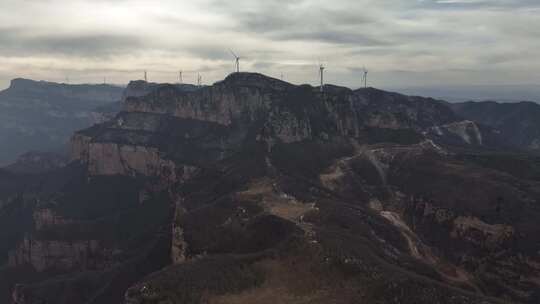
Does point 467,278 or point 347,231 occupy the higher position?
point 347,231

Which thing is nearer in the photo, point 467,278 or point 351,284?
point 351,284

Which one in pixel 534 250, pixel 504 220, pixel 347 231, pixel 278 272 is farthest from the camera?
pixel 504 220

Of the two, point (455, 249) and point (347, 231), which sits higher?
point (347, 231)

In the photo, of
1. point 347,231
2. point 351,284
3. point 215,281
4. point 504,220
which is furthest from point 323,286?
point 504,220

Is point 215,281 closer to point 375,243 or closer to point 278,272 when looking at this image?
point 278,272

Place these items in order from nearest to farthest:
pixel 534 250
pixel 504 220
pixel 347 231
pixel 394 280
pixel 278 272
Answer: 1. pixel 394 280
2. pixel 278 272
3. pixel 347 231
4. pixel 534 250
5. pixel 504 220

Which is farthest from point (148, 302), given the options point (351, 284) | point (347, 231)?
point (347, 231)

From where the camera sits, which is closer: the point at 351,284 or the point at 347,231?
the point at 351,284

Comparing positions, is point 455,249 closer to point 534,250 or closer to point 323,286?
point 534,250

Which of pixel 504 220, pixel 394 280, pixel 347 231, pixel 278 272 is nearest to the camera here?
pixel 394 280
